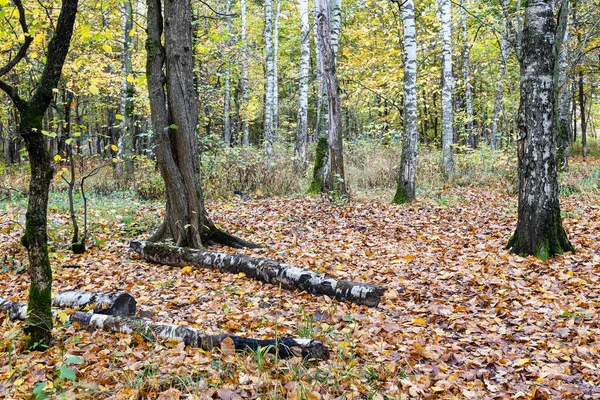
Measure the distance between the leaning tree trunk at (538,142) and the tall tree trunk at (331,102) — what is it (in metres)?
4.93

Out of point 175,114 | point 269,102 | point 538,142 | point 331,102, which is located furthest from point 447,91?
point 175,114

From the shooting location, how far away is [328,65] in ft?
33.4

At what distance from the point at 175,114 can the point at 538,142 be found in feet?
18.2

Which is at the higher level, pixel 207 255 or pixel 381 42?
pixel 381 42

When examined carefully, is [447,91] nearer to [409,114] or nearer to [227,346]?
[409,114]

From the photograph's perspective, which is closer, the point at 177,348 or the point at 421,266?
the point at 177,348

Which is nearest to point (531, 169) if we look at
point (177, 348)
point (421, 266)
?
point (421, 266)

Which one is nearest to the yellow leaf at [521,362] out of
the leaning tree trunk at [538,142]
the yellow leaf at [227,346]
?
the yellow leaf at [227,346]

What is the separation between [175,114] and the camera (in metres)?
6.61

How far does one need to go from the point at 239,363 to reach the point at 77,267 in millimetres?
4122

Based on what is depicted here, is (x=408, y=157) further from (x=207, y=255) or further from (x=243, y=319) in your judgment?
(x=243, y=319)

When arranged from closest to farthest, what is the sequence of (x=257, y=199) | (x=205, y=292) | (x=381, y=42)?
(x=205, y=292)
(x=257, y=199)
(x=381, y=42)

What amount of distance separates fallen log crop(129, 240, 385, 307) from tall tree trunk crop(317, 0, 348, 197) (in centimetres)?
498

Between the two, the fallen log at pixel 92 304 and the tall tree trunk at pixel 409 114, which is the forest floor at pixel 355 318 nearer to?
the fallen log at pixel 92 304
